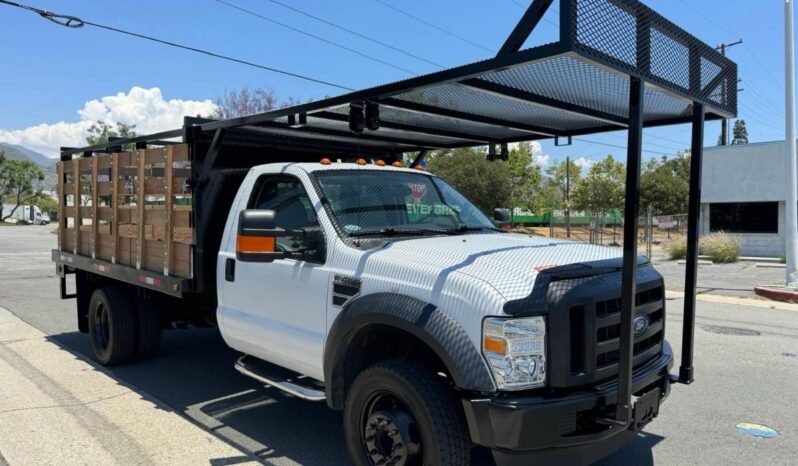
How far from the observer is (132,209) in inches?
232

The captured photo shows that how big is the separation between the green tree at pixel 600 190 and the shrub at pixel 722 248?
26556 mm

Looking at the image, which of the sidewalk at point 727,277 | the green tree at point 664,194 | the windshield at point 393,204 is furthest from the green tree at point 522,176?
the windshield at point 393,204

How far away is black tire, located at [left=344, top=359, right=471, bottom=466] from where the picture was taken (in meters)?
2.94

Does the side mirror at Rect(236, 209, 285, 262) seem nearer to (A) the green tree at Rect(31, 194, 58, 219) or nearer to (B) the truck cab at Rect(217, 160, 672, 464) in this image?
(B) the truck cab at Rect(217, 160, 672, 464)

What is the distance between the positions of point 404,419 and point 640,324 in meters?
1.43

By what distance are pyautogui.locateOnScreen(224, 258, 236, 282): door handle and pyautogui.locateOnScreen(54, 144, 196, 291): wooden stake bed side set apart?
18.0 inches

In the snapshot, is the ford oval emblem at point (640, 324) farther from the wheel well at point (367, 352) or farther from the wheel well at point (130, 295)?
the wheel well at point (130, 295)

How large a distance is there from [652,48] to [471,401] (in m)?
2.03

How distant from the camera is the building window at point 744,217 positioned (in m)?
23.1

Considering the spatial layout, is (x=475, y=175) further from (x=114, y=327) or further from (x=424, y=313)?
(x=424, y=313)

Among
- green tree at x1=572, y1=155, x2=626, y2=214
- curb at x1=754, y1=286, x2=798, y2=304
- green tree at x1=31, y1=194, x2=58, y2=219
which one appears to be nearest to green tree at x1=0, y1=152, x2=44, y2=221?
green tree at x1=31, y1=194, x2=58, y2=219

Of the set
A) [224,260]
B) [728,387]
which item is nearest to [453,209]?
[224,260]

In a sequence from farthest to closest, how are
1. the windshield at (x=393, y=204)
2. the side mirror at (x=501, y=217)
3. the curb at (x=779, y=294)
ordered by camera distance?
the curb at (x=779, y=294), the side mirror at (x=501, y=217), the windshield at (x=393, y=204)

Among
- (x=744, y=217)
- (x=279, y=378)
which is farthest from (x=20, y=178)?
(x=279, y=378)
